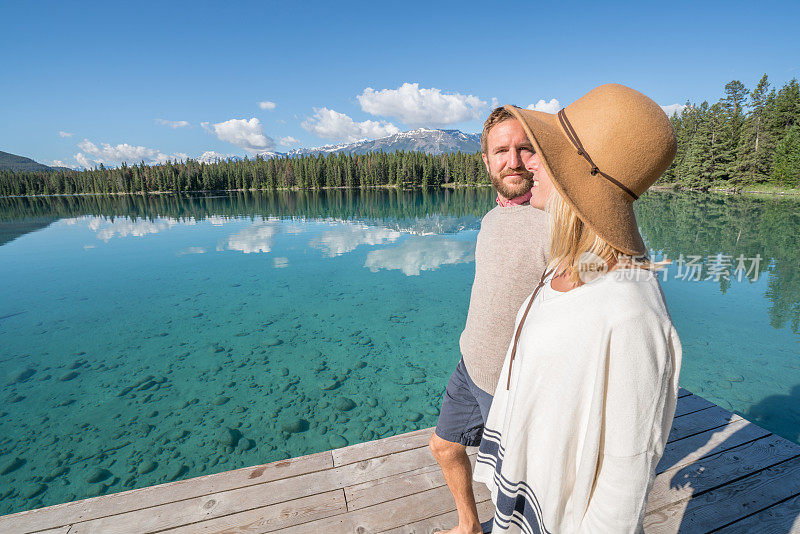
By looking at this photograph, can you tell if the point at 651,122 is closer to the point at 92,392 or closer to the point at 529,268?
the point at 529,268

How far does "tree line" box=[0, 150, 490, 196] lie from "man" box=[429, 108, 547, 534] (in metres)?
84.9

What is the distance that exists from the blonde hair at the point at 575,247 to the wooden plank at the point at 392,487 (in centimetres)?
230

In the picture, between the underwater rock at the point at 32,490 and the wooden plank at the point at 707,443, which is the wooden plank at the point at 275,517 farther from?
the underwater rock at the point at 32,490

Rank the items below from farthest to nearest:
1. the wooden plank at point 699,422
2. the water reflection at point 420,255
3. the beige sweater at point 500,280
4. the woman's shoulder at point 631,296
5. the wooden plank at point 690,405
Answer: the water reflection at point 420,255, the wooden plank at point 690,405, the wooden plank at point 699,422, the beige sweater at point 500,280, the woman's shoulder at point 631,296

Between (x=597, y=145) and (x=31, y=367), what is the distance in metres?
10.9

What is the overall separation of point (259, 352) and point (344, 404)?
9.13 ft

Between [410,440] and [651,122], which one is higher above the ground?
[651,122]

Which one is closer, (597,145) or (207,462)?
(597,145)

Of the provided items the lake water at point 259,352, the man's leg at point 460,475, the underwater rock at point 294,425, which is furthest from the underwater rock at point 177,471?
the man's leg at point 460,475

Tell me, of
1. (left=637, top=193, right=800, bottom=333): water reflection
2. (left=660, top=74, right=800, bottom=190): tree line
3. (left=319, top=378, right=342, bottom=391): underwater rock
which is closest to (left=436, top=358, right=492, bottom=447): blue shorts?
(left=319, top=378, right=342, bottom=391): underwater rock

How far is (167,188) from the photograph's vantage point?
94938mm

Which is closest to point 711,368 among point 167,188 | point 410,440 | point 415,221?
point 410,440

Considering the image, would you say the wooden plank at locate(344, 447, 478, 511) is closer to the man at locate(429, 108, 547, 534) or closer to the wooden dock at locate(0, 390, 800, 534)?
the wooden dock at locate(0, 390, 800, 534)

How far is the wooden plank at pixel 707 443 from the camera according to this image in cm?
289
